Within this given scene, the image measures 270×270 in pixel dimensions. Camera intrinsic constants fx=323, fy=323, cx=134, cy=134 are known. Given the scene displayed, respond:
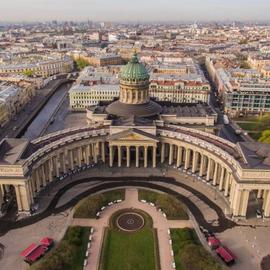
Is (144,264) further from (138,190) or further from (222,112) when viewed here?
(222,112)

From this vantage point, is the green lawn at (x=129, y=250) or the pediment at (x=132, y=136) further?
the pediment at (x=132, y=136)

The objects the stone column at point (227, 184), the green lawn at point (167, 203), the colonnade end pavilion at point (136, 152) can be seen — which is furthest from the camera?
the stone column at point (227, 184)

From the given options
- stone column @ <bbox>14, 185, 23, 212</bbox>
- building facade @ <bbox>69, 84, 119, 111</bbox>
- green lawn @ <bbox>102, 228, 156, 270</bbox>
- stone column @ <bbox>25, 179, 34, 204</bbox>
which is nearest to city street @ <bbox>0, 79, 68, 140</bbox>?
building facade @ <bbox>69, 84, 119, 111</bbox>

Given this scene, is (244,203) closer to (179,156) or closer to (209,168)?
(209,168)

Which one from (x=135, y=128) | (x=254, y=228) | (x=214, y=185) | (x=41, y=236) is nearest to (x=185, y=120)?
(x=135, y=128)

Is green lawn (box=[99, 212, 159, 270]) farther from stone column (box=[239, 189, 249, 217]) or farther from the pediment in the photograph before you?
the pediment


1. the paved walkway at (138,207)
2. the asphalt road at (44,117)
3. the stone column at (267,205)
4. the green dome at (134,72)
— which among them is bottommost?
the asphalt road at (44,117)

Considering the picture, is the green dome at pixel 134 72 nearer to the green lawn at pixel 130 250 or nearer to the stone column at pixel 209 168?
the stone column at pixel 209 168

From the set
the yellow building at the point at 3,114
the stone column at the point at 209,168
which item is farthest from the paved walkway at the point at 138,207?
the yellow building at the point at 3,114
